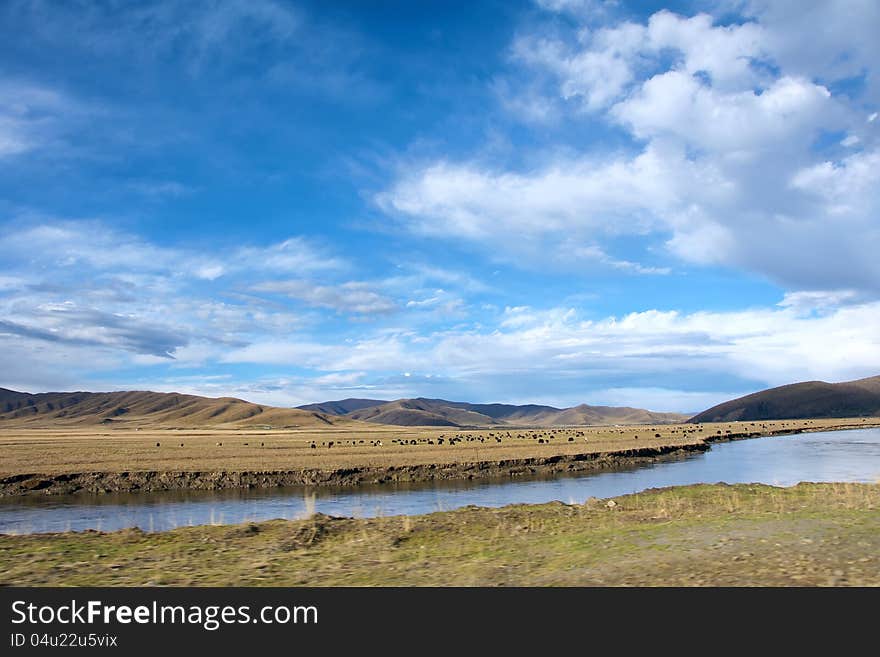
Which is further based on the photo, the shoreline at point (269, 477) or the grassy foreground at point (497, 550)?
the shoreline at point (269, 477)

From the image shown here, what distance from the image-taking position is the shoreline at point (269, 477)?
41688 mm

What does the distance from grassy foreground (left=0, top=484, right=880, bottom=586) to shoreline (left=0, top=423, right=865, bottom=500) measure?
88.6 feet

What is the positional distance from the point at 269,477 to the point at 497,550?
116 feet

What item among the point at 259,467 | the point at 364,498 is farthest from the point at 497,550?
the point at 259,467

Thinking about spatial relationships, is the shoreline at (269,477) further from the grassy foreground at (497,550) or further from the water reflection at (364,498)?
the grassy foreground at (497,550)

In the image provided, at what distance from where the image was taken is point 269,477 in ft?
151

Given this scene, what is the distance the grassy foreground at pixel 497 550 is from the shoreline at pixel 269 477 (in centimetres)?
2700

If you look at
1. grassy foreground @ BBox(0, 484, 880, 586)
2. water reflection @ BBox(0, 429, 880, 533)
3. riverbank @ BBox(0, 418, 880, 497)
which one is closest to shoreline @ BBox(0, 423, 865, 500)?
Result: riverbank @ BBox(0, 418, 880, 497)

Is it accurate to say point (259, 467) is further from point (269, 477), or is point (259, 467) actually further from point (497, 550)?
point (497, 550)

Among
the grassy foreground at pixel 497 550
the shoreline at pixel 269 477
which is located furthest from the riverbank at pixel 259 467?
the grassy foreground at pixel 497 550
